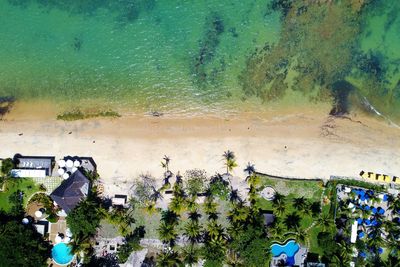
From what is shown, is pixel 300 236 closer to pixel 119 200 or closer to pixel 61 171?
pixel 119 200

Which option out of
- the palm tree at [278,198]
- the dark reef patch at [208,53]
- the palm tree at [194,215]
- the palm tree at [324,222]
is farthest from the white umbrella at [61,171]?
the palm tree at [324,222]

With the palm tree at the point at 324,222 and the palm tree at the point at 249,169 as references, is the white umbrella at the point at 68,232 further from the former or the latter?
the palm tree at the point at 324,222

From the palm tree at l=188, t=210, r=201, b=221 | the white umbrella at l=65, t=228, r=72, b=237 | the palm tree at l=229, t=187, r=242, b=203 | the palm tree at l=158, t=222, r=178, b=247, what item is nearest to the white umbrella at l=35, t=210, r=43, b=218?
the white umbrella at l=65, t=228, r=72, b=237

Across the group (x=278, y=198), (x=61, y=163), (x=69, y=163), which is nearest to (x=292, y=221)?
(x=278, y=198)

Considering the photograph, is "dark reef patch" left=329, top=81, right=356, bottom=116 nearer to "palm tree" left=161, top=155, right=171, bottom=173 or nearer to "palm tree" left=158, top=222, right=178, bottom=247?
"palm tree" left=161, top=155, right=171, bottom=173

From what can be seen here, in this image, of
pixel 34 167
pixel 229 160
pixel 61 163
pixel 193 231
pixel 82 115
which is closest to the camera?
pixel 193 231
